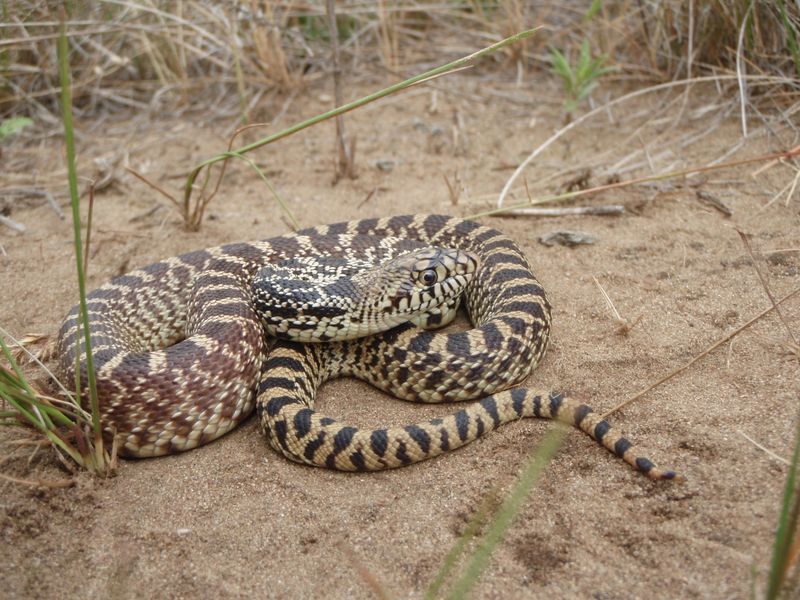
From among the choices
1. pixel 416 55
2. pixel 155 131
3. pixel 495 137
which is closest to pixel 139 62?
pixel 155 131

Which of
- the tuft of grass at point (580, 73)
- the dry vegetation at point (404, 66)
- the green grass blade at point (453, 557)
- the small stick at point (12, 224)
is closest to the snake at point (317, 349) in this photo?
the green grass blade at point (453, 557)

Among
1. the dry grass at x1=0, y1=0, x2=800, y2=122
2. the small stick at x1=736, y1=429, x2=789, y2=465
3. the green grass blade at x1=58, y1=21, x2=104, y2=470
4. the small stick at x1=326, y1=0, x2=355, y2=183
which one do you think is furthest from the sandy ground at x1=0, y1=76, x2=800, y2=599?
the dry grass at x1=0, y1=0, x2=800, y2=122

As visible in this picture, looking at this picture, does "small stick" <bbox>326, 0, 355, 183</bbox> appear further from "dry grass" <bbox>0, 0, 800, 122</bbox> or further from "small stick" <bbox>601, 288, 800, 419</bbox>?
"small stick" <bbox>601, 288, 800, 419</bbox>

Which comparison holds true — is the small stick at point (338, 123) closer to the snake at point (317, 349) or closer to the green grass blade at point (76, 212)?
the snake at point (317, 349)

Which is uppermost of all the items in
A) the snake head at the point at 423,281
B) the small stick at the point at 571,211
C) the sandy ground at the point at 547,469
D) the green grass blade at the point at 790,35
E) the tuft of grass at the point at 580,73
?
the green grass blade at the point at 790,35

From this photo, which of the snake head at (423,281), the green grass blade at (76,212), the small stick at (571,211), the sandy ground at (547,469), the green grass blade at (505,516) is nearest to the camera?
the green grass blade at (505,516)

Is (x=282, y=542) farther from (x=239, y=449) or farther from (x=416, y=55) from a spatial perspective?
(x=416, y=55)

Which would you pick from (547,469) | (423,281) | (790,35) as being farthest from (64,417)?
(790,35)
